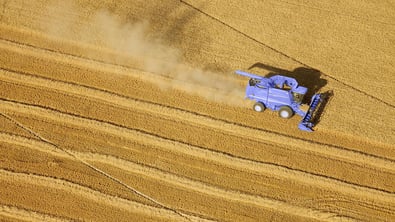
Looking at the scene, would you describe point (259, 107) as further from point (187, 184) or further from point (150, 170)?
point (150, 170)

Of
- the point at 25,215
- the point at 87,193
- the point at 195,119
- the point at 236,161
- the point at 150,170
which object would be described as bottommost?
the point at 25,215

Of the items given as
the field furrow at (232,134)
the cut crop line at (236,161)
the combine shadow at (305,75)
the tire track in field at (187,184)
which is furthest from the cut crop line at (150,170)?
the combine shadow at (305,75)

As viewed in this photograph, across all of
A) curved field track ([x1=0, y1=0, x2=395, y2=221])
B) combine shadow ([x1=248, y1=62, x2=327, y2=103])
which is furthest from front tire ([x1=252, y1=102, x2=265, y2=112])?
combine shadow ([x1=248, y1=62, x2=327, y2=103])

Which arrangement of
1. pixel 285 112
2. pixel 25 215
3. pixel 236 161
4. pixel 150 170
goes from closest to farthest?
pixel 25 215 → pixel 150 170 → pixel 236 161 → pixel 285 112

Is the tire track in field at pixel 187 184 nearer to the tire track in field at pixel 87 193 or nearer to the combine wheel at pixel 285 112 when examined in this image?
the tire track in field at pixel 87 193

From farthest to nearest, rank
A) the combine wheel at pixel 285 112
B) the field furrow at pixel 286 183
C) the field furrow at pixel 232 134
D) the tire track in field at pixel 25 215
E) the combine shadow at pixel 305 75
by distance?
the combine shadow at pixel 305 75 < the combine wheel at pixel 285 112 < the field furrow at pixel 232 134 < the field furrow at pixel 286 183 < the tire track in field at pixel 25 215

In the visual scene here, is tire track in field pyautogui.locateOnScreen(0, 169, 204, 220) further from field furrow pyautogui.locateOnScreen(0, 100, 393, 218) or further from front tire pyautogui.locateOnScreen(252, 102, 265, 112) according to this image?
front tire pyautogui.locateOnScreen(252, 102, 265, 112)

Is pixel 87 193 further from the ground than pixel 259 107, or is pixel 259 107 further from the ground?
pixel 259 107

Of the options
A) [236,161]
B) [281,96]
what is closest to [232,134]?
[236,161]
